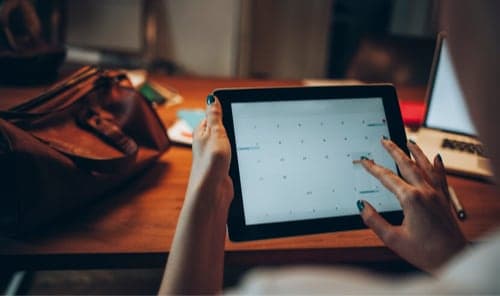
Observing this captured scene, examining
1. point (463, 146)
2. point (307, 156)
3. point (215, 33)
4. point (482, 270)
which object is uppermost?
point (482, 270)

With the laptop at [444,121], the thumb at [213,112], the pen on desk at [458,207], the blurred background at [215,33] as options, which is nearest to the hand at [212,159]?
the thumb at [213,112]

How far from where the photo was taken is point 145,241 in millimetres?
845

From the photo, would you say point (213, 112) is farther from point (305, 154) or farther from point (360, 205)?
point (360, 205)

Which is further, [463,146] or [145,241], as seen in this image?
[463,146]

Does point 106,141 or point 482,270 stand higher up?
point 482,270

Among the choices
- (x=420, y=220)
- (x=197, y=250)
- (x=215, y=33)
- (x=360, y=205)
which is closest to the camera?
(x=197, y=250)

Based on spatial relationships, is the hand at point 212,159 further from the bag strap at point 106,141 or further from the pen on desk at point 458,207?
the pen on desk at point 458,207

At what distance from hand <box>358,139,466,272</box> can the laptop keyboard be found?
18.0 inches

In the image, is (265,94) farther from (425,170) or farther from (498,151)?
(498,151)

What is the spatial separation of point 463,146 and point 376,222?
1.89 ft

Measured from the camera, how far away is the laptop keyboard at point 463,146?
121 centimetres

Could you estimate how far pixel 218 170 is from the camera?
0.69 metres

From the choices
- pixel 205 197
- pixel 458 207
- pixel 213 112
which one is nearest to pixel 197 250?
pixel 205 197

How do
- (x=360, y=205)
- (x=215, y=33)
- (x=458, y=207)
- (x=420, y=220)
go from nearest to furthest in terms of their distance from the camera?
(x=420, y=220) → (x=360, y=205) → (x=458, y=207) → (x=215, y=33)
